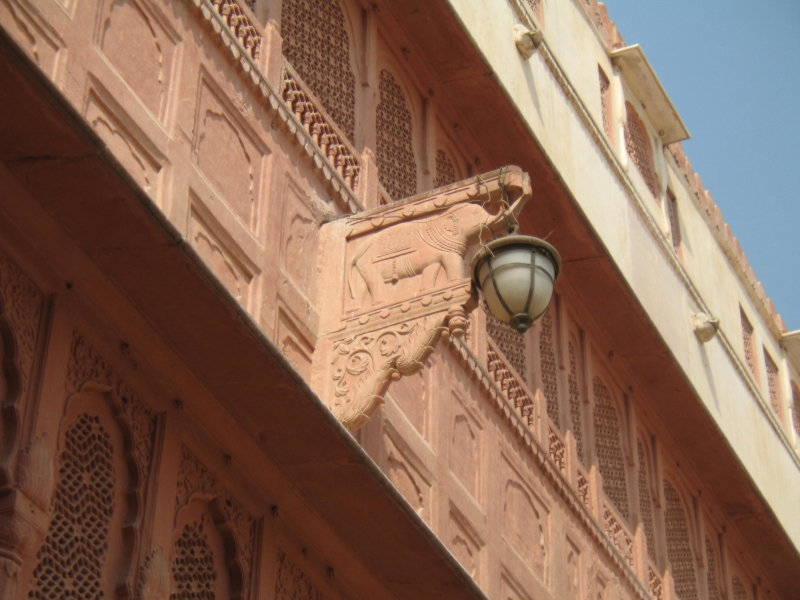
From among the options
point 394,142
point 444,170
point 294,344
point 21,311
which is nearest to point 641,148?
point 444,170

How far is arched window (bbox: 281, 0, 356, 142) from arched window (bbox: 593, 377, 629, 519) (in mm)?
3560

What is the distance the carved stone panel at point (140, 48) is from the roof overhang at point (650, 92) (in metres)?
6.56

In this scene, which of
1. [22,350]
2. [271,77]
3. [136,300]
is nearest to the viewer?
[22,350]

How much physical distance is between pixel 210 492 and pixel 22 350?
112cm

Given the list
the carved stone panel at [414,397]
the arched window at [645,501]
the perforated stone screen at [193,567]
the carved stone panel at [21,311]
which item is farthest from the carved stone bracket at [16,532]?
the arched window at [645,501]

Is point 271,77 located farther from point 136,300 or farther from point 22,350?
point 22,350

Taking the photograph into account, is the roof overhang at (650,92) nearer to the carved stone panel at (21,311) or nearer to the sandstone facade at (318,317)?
the sandstone facade at (318,317)

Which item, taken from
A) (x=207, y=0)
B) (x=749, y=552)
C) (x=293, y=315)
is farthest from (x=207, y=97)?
(x=749, y=552)

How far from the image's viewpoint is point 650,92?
12.6 metres

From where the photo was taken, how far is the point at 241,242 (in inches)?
256

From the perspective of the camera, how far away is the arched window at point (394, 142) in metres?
8.51

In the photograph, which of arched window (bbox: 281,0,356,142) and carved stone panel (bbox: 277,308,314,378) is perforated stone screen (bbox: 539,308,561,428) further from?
carved stone panel (bbox: 277,308,314,378)

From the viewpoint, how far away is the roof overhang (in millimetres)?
12312

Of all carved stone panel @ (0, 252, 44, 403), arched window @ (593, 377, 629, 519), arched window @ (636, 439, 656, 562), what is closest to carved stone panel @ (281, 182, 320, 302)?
carved stone panel @ (0, 252, 44, 403)
